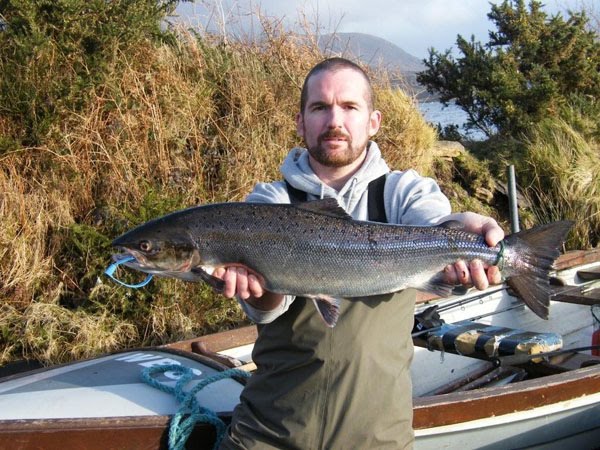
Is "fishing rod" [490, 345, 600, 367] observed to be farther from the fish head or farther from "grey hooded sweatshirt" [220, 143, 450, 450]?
the fish head

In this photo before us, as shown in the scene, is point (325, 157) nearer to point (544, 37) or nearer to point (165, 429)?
point (165, 429)

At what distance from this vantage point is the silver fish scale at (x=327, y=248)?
314 centimetres

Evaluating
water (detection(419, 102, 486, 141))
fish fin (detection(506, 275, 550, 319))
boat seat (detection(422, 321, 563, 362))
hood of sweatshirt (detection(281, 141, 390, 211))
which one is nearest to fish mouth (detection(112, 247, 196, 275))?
hood of sweatshirt (detection(281, 141, 390, 211))

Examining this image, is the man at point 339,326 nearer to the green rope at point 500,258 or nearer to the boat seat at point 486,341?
the green rope at point 500,258

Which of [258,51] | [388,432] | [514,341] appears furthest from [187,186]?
[388,432]

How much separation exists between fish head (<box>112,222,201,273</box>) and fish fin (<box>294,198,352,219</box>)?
0.57 meters

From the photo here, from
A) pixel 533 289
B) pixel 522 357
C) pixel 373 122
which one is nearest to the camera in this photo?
pixel 533 289

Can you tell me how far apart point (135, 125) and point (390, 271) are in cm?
536

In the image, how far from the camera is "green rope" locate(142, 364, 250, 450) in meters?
3.73

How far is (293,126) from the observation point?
29.8 ft

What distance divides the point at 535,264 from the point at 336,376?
1152 millimetres

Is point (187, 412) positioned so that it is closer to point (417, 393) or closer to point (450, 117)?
point (417, 393)

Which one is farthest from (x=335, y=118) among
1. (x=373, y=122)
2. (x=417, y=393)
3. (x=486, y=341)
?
(x=417, y=393)

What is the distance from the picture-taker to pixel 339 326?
3.02 metres
